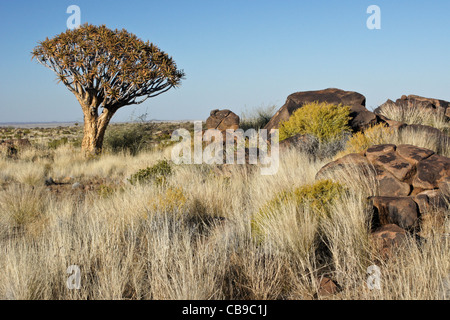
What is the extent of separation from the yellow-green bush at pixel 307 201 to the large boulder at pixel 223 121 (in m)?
9.22

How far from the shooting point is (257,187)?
652cm

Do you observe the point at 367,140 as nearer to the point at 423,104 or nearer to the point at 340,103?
the point at 340,103

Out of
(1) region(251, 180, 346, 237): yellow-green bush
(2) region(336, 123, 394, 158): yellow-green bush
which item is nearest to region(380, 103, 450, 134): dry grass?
(2) region(336, 123, 394, 158): yellow-green bush

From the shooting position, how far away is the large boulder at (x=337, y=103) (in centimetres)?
1114

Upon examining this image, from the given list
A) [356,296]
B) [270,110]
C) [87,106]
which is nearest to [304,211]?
[356,296]

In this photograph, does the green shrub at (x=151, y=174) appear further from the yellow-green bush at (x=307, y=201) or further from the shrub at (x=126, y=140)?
the shrub at (x=126, y=140)

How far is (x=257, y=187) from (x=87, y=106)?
9635 mm

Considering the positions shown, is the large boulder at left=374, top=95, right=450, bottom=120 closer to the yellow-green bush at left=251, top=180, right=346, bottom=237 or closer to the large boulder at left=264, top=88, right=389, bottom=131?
the large boulder at left=264, top=88, right=389, bottom=131

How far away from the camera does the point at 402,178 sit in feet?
18.2

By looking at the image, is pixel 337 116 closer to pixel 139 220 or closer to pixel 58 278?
pixel 139 220

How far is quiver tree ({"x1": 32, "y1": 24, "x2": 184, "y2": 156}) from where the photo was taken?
13117 mm

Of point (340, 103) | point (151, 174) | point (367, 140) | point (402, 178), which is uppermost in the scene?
point (340, 103)

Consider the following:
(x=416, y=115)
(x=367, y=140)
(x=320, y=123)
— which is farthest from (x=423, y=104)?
(x=367, y=140)

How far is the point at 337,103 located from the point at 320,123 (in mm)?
2482
